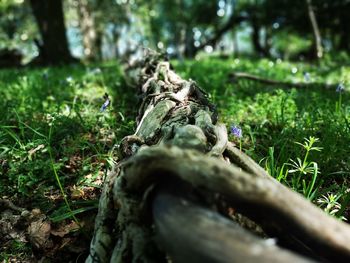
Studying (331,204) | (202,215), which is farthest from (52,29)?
(202,215)

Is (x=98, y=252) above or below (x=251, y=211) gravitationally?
below

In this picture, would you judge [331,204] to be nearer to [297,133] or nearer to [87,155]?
[297,133]

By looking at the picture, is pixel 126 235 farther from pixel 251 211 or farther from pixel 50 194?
pixel 50 194

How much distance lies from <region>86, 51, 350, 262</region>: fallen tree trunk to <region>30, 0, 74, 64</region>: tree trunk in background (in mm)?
9516

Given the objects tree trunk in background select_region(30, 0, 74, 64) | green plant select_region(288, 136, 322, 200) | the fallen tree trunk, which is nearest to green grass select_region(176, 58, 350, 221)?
green plant select_region(288, 136, 322, 200)

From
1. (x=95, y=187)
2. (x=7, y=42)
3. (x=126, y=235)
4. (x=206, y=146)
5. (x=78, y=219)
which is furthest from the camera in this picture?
(x=7, y=42)

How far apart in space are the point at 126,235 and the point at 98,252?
210mm

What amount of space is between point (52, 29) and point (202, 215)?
1035cm

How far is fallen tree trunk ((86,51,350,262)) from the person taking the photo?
118 cm

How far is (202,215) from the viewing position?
1305 mm

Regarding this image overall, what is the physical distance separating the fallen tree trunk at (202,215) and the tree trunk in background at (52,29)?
9516 mm

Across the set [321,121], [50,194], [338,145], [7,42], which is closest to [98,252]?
[50,194]

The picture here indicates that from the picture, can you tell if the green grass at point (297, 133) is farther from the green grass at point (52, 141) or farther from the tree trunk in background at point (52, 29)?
the tree trunk in background at point (52, 29)

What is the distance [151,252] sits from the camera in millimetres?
1546
